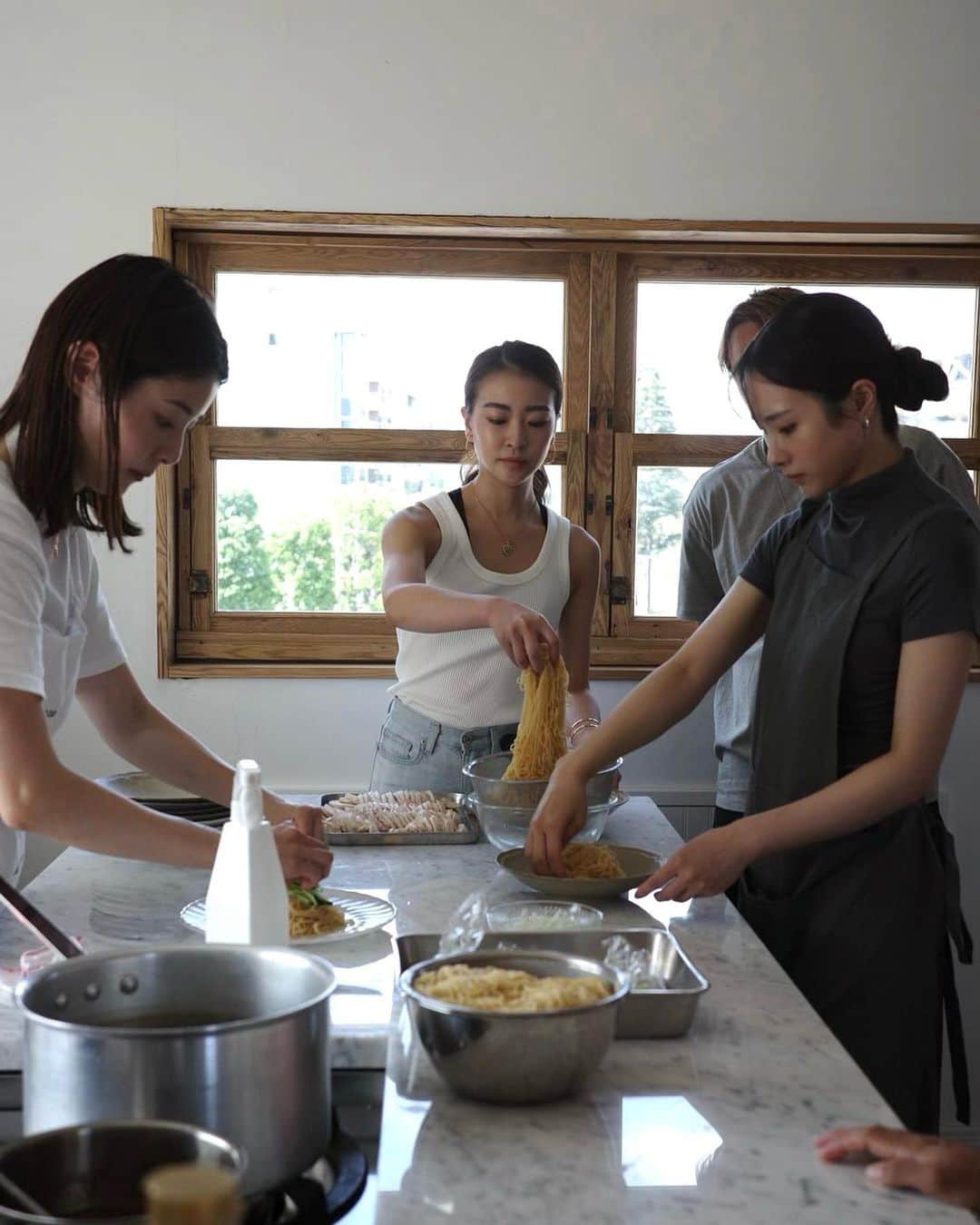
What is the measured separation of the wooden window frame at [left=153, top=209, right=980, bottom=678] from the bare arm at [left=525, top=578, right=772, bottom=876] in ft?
4.59

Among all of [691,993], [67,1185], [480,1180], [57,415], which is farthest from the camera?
[57,415]

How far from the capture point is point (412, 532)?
9.33 ft

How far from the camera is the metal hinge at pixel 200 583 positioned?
3.84 m

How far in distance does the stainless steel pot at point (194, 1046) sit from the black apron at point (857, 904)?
3.43 ft

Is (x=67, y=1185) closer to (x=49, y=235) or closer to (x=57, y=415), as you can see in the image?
(x=57, y=415)

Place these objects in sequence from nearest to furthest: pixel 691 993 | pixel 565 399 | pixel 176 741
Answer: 1. pixel 691 993
2. pixel 176 741
3. pixel 565 399

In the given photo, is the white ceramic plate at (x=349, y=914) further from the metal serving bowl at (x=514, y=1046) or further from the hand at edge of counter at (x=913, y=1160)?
the hand at edge of counter at (x=913, y=1160)

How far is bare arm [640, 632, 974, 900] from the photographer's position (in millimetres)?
1846

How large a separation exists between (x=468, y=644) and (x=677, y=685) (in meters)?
0.64

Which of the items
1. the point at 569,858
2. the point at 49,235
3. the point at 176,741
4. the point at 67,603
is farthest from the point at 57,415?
the point at 49,235

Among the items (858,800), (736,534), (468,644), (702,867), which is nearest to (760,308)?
(736,534)

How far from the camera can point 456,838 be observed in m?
2.29

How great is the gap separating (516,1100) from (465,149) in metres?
2.92

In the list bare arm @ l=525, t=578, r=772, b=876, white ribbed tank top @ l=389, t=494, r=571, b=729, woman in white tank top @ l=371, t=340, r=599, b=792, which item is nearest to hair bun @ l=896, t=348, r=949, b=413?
bare arm @ l=525, t=578, r=772, b=876
